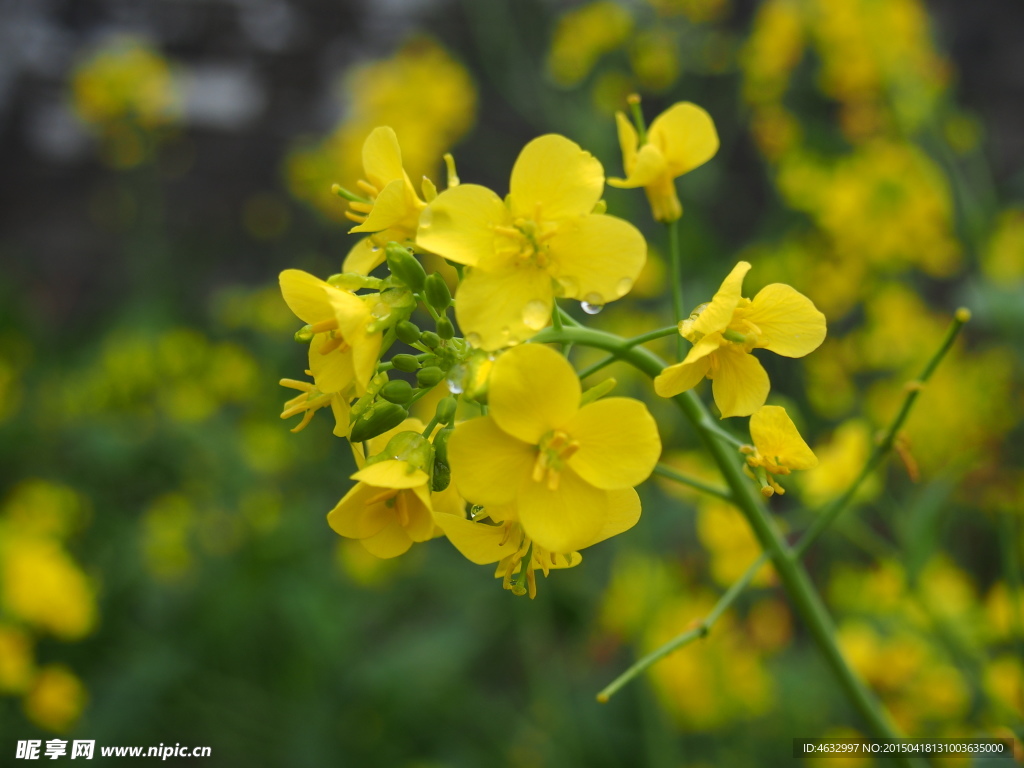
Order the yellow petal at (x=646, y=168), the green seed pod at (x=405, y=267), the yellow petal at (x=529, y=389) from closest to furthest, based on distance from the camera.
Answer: the yellow petal at (x=529, y=389), the green seed pod at (x=405, y=267), the yellow petal at (x=646, y=168)

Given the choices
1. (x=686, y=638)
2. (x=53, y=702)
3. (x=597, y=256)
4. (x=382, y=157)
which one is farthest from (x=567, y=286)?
(x=53, y=702)

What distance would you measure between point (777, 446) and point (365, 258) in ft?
1.29

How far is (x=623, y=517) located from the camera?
615 millimetres

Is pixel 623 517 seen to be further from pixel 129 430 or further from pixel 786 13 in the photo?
pixel 786 13

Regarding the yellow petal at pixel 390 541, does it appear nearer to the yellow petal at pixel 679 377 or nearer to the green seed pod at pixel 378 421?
the green seed pod at pixel 378 421

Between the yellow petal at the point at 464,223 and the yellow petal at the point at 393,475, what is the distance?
0.16 m

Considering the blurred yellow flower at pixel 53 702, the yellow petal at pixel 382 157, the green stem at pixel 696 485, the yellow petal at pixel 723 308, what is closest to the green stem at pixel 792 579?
the green stem at pixel 696 485

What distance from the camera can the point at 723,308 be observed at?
0.58 m

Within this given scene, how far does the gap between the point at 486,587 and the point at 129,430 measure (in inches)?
42.3

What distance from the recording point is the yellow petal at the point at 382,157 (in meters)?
0.70

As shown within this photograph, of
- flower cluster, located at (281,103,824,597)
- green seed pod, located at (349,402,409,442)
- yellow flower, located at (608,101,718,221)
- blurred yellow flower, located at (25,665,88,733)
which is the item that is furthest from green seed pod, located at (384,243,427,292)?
blurred yellow flower, located at (25,665,88,733)

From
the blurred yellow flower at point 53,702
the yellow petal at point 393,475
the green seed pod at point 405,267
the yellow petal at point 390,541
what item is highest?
the green seed pod at point 405,267

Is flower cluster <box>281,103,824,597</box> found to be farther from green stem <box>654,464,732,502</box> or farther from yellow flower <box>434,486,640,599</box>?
green stem <box>654,464,732,502</box>

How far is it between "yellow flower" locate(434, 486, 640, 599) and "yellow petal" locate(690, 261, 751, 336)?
137mm
